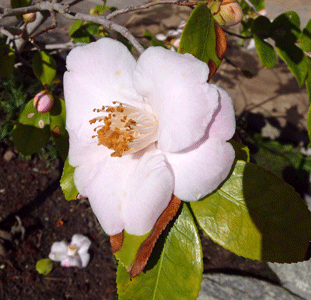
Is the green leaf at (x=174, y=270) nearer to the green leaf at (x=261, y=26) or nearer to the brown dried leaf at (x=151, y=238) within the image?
the brown dried leaf at (x=151, y=238)

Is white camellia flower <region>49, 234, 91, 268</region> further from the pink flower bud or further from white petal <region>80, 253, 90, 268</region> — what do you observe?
the pink flower bud

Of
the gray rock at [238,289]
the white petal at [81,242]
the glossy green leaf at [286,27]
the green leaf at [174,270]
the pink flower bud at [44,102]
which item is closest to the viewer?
the green leaf at [174,270]

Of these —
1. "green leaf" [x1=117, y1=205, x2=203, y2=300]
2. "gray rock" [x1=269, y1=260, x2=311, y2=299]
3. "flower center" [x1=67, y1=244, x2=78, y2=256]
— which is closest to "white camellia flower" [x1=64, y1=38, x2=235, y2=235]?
"green leaf" [x1=117, y1=205, x2=203, y2=300]

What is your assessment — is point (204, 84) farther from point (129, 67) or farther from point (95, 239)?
point (95, 239)

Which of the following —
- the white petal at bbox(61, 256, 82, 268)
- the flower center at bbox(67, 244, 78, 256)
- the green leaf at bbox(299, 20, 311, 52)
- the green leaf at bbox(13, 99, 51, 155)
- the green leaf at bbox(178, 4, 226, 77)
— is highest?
the green leaf at bbox(178, 4, 226, 77)

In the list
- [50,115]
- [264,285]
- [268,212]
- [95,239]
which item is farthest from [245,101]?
[268,212]

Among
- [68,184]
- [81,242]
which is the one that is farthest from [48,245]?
[68,184]

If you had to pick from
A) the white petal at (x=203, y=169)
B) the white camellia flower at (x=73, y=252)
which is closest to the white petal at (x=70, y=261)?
the white camellia flower at (x=73, y=252)
